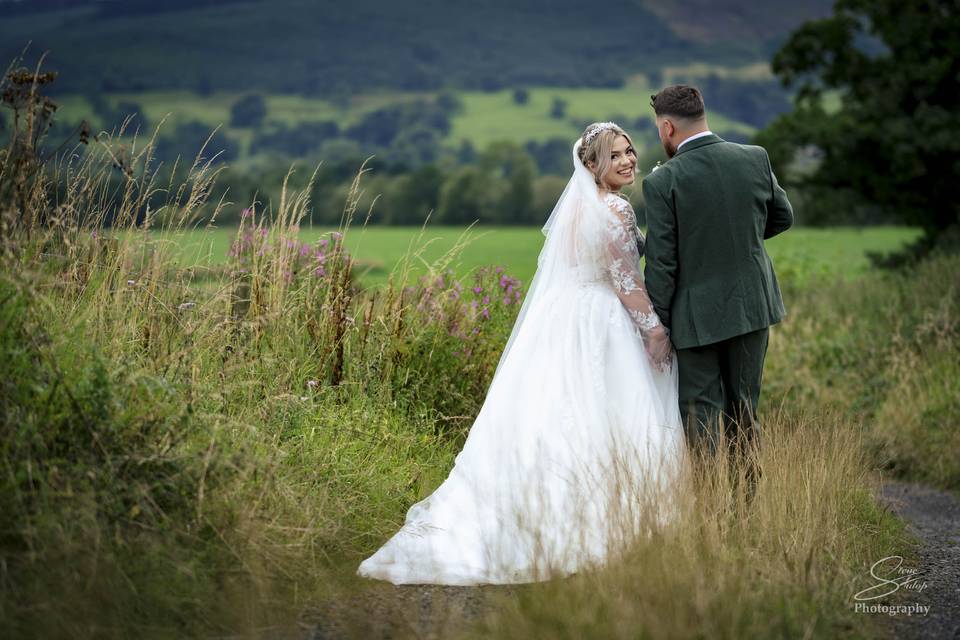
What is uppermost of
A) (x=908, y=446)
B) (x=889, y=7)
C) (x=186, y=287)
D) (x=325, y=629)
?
(x=889, y=7)

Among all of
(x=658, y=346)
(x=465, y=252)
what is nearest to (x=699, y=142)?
(x=658, y=346)

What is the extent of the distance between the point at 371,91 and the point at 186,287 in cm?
12860

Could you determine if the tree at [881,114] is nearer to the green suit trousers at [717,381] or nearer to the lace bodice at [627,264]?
the green suit trousers at [717,381]

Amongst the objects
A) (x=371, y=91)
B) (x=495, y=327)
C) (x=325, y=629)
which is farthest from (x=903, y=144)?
(x=371, y=91)

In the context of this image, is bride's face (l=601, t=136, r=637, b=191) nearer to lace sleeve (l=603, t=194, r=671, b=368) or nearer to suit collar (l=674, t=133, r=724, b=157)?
lace sleeve (l=603, t=194, r=671, b=368)

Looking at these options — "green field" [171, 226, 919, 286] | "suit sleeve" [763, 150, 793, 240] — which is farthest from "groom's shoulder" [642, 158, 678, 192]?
"green field" [171, 226, 919, 286]

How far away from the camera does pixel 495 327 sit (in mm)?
7211

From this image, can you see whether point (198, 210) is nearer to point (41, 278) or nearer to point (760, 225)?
point (41, 278)

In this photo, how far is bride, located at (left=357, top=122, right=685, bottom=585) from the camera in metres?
4.66

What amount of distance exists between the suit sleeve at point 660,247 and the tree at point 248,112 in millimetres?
89549

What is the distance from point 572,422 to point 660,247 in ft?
3.50

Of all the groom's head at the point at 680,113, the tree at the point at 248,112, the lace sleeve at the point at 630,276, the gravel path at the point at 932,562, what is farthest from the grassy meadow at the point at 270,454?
the tree at the point at 248,112

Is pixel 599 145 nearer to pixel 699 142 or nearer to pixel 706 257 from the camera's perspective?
pixel 699 142
